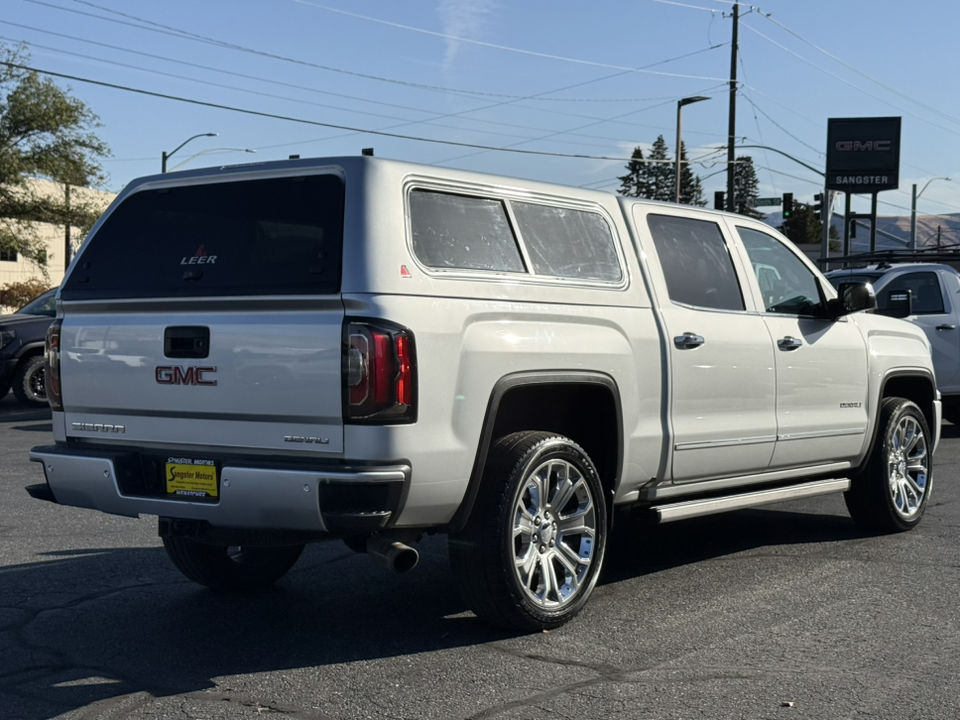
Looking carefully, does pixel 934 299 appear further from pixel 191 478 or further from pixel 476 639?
pixel 191 478

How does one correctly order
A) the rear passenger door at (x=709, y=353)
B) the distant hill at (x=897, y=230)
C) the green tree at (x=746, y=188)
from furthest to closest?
the distant hill at (x=897, y=230), the green tree at (x=746, y=188), the rear passenger door at (x=709, y=353)

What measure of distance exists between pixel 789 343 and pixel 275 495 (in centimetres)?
349

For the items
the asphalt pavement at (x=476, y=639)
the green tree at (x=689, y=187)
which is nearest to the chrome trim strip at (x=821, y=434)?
the asphalt pavement at (x=476, y=639)

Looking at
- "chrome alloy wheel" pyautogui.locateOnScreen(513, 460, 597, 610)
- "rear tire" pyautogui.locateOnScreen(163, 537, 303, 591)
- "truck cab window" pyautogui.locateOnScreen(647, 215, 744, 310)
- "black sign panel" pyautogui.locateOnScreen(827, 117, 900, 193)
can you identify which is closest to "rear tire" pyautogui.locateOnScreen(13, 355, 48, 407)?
"rear tire" pyautogui.locateOnScreen(163, 537, 303, 591)

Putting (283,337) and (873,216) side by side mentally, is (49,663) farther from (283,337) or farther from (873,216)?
(873,216)

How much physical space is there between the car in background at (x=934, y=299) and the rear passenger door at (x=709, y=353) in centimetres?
705

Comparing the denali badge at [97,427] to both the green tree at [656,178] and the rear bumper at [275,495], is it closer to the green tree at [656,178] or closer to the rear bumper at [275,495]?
the rear bumper at [275,495]

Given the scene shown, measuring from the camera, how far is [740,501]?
6570 millimetres

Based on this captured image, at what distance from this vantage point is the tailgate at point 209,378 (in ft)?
15.4

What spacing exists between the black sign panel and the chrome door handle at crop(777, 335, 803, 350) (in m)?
53.8

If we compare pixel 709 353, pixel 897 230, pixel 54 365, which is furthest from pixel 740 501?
pixel 897 230

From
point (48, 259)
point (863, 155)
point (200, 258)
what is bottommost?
point (200, 258)

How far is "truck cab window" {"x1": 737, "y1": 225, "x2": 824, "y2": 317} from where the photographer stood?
702cm

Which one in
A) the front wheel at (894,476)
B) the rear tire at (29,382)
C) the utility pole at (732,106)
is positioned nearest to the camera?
the front wheel at (894,476)
